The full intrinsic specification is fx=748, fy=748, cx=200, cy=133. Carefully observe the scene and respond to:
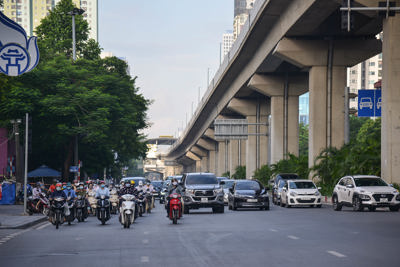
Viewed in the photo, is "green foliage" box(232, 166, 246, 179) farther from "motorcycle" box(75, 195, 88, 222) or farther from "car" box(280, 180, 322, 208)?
"motorcycle" box(75, 195, 88, 222)

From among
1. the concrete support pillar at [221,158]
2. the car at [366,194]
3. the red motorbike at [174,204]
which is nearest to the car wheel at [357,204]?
the car at [366,194]

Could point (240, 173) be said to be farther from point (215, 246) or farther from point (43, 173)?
point (215, 246)

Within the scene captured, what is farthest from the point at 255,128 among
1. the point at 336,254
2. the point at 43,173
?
the point at 336,254

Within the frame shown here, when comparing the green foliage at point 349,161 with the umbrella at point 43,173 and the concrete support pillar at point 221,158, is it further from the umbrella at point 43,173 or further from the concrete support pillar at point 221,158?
the concrete support pillar at point 221,158

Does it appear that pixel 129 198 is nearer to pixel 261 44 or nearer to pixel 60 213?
pixel 60 213

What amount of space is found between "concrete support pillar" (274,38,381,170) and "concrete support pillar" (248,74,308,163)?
521 inches

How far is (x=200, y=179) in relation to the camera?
34.5 metres

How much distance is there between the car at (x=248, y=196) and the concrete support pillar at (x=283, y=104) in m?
25.9

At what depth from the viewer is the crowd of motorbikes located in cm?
2456

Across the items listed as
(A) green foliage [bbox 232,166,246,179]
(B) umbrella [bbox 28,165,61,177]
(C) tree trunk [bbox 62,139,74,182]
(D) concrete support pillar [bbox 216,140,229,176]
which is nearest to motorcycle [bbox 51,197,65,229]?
(B) umbrella [bbox 28,165,61,177]

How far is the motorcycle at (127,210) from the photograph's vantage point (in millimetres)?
24000

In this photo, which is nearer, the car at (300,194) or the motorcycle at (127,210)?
the motorcycle at (127,210)

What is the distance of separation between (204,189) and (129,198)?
9.19 metres

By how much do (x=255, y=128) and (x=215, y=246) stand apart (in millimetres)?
65624
